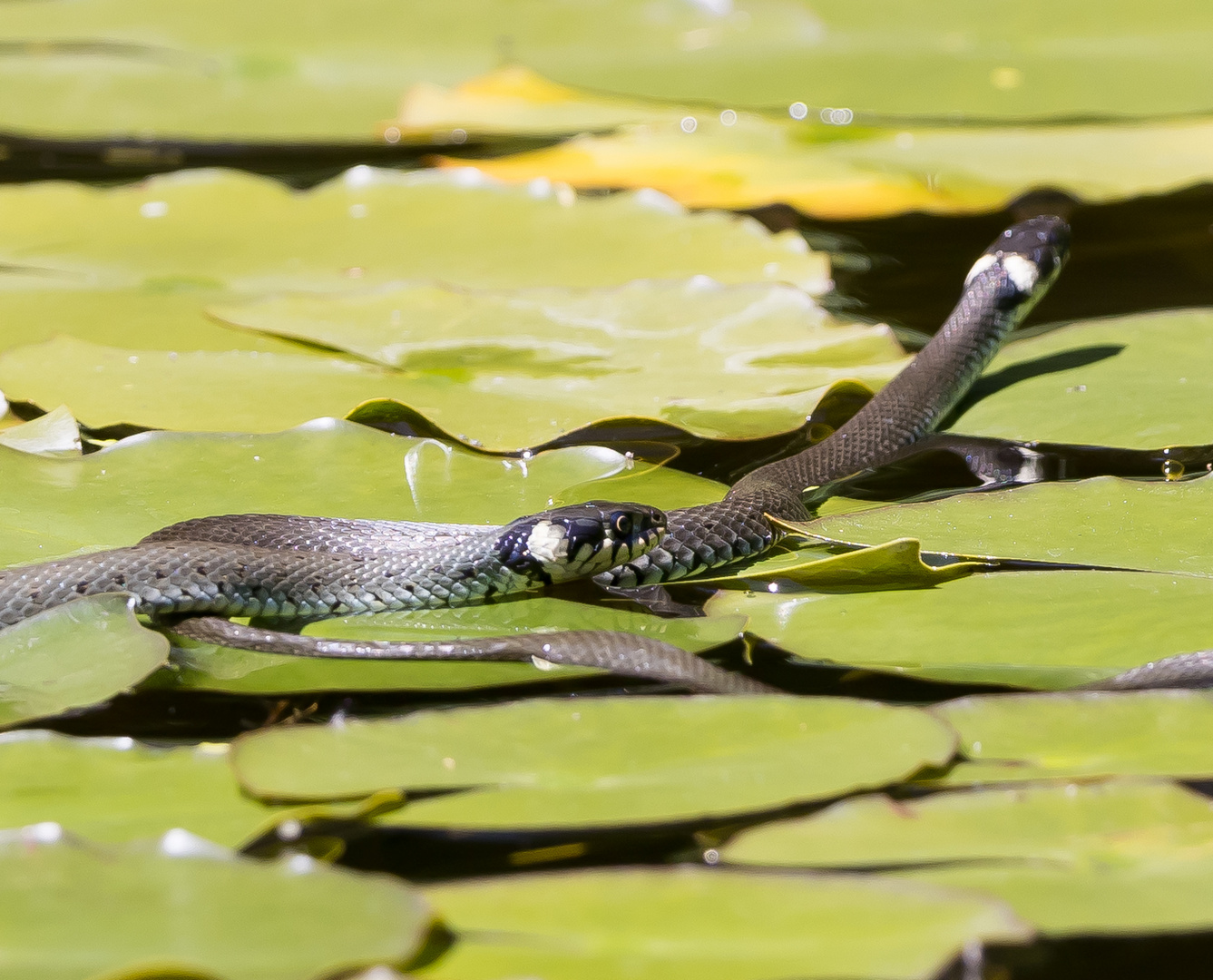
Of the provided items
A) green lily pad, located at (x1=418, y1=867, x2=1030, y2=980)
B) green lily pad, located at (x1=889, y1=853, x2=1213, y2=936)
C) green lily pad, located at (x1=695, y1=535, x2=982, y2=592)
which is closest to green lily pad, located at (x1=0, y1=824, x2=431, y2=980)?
green lily pad, located at (x1=418, y1=867, x2=1030, y2=980)

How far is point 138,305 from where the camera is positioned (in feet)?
14.7

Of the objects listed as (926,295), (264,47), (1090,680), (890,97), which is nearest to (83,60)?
(264,47)

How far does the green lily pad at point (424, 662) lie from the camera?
2576mm

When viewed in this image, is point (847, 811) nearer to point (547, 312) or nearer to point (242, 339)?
point (547, 312)

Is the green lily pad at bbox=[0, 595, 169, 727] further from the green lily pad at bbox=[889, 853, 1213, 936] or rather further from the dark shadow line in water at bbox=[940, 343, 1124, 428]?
the dark shadow line in water at bbox=[940, 343, 1124, 428]

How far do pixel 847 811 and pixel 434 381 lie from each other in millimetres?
2332

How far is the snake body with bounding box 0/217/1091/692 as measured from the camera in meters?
2.77

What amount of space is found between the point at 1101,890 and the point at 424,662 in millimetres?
1379

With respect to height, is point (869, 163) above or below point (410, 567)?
above

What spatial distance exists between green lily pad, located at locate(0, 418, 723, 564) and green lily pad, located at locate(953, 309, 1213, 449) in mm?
1044

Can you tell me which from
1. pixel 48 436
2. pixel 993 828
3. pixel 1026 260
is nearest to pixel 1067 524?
pixel 993 828

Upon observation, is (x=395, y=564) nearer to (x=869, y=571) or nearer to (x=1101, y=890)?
(x=869, y=571)

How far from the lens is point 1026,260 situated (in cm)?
459

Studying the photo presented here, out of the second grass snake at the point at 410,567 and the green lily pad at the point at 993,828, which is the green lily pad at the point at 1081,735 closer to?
the green lily pad at the point at 993,828
